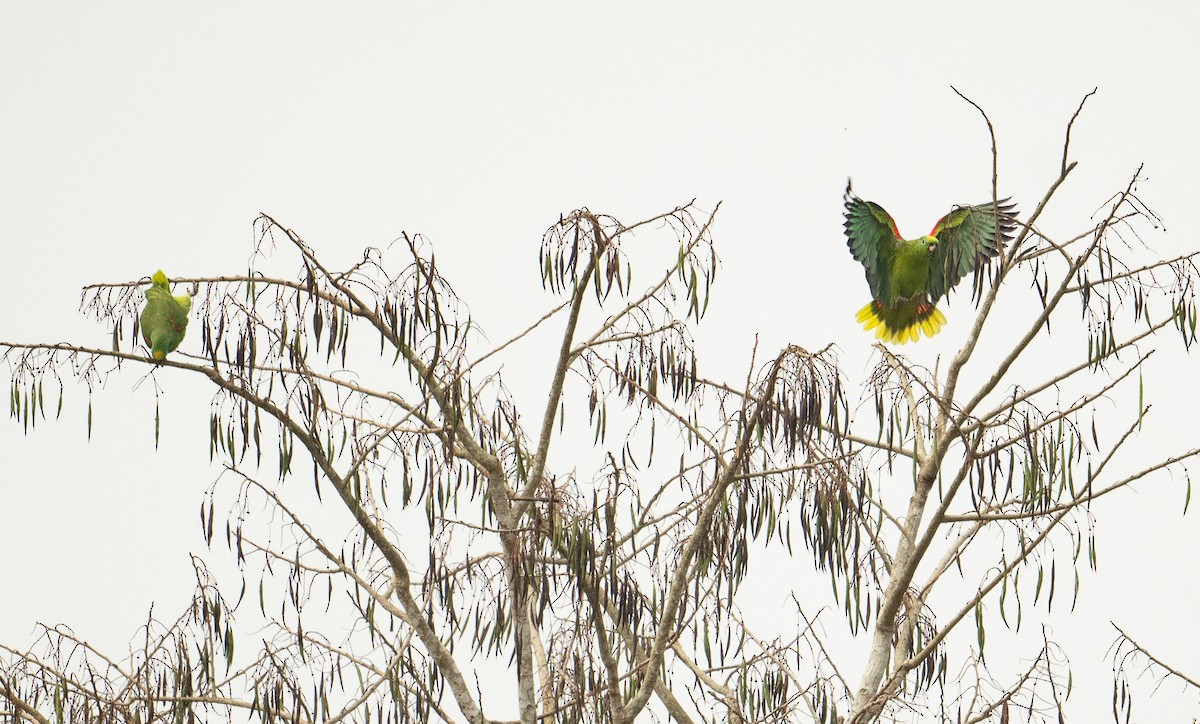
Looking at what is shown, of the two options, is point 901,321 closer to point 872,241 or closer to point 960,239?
point 872,241

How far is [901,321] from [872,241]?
431mm

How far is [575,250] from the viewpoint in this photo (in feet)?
10.6

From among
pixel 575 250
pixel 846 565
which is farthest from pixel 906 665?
pixel 575 250

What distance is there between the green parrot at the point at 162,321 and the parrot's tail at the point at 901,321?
12.0 ft

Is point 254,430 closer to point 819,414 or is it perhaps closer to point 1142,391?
point 819,414

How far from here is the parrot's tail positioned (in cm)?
636

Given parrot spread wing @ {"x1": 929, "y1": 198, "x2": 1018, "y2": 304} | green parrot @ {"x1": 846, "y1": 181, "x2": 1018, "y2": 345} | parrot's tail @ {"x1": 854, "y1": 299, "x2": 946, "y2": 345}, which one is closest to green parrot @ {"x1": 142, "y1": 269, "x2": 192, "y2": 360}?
parrot spread wing @ {"x1": 929, "y1": 198, "x2": 1018, "y2": 304}

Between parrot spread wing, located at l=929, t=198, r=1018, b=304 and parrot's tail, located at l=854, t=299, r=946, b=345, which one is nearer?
parrot spread wing, located at l=929, t=198, r=1018, b=304

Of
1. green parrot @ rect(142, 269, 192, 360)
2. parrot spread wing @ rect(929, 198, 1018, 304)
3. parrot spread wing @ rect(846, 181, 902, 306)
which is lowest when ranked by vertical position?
green parrot @ rect(142, 269, 192, 360)

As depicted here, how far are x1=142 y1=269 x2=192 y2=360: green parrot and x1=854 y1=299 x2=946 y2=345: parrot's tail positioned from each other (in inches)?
144

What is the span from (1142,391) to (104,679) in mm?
2884

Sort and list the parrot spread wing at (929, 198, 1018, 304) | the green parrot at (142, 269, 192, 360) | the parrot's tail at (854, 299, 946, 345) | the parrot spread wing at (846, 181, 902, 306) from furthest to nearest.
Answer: the parrot's tail at (854, 299, 946, 345) → the parrot spread wing at (846, 181, 902, 306) → the parrot spread wing at (929, 198, 1018, 304) → the green parrot at (142, 269, 192, 360)

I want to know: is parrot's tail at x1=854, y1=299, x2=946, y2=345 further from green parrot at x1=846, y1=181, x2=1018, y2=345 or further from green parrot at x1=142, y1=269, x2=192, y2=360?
green parrot at x1=142, y1=269, x2=192, y2=360

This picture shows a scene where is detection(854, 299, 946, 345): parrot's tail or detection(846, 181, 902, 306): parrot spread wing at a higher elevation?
detection(846, 181, 902, 306): parrot spread wing
